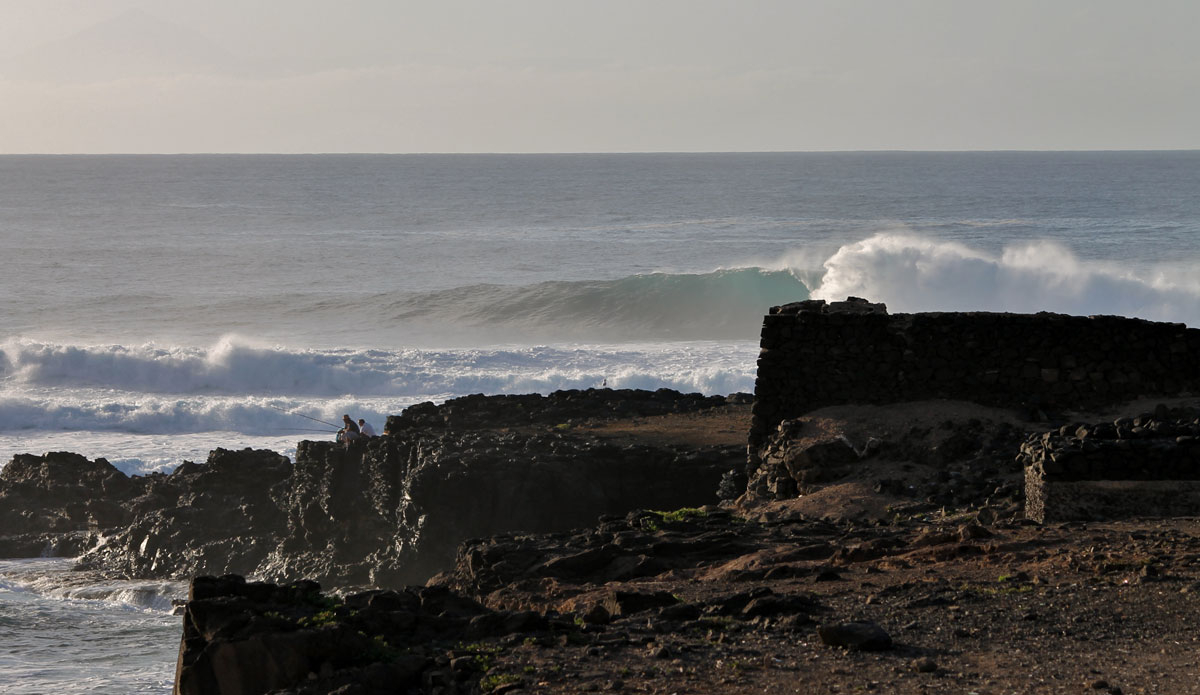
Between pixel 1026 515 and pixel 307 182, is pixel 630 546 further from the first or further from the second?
pixel 307 182

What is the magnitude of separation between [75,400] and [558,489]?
20.7m

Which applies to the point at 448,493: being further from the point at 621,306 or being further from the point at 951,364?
the point at 621,306

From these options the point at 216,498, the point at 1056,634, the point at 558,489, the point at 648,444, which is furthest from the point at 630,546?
the point at 216,498

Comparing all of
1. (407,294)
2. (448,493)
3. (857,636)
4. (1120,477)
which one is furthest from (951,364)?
(407,294)

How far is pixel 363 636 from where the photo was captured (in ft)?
29.3

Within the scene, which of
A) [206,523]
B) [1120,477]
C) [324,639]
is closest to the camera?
[324,639]

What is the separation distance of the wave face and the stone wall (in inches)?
1094

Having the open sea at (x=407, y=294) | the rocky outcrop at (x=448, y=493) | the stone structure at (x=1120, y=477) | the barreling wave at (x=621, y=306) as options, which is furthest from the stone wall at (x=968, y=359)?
the barreling wave at (x=621, y=306)

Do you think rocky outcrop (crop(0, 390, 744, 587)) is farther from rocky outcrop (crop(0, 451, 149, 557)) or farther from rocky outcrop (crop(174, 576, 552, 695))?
rocky outcrop (crop(174, 576, 552, 695))

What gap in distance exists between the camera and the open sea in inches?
1179

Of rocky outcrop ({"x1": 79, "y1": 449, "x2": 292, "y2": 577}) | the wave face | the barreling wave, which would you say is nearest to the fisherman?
rocky outcrop ({"x1": 79, "y1": 449, "x2": 292, "y2": 577})

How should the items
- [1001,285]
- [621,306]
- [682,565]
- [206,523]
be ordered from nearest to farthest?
[682,565] → [206,523] → [1001,285] → [621,306]

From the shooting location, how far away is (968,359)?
14742 mm

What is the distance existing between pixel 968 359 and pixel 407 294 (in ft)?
131
